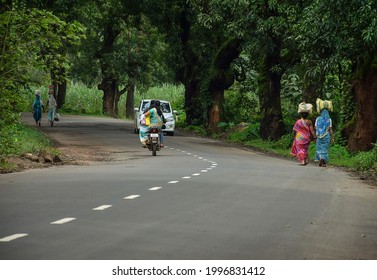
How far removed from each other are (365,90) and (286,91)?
17.0 metres

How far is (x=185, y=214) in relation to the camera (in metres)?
12.7

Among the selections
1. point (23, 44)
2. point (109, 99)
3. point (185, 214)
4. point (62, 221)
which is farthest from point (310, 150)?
point (109, 99)

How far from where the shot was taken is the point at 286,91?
48281 mm

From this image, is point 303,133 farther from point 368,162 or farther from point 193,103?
point 193,103

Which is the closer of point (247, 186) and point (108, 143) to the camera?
point (247, 186)

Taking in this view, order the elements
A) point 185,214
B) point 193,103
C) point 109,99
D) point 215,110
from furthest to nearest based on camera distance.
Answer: point 109,99 < point 193,103 < point 215,110 < point 185,214

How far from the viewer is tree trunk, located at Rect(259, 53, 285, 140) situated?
133 ft

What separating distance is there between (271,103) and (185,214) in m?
28.4

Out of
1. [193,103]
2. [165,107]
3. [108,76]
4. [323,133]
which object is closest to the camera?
[323,133]

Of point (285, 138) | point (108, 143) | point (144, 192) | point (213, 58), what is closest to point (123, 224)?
point (144, 192)

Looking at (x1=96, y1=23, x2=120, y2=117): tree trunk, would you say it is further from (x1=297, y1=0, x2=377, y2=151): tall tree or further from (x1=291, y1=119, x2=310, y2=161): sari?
(x1=291, y1=119, x2=310, y2=161): sari

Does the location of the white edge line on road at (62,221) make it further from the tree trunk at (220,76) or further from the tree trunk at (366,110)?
the tree trunk at (220,76)

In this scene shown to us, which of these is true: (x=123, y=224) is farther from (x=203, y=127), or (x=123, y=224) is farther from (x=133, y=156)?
(x=203, y=127)

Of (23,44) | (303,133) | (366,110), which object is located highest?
(23,44)
